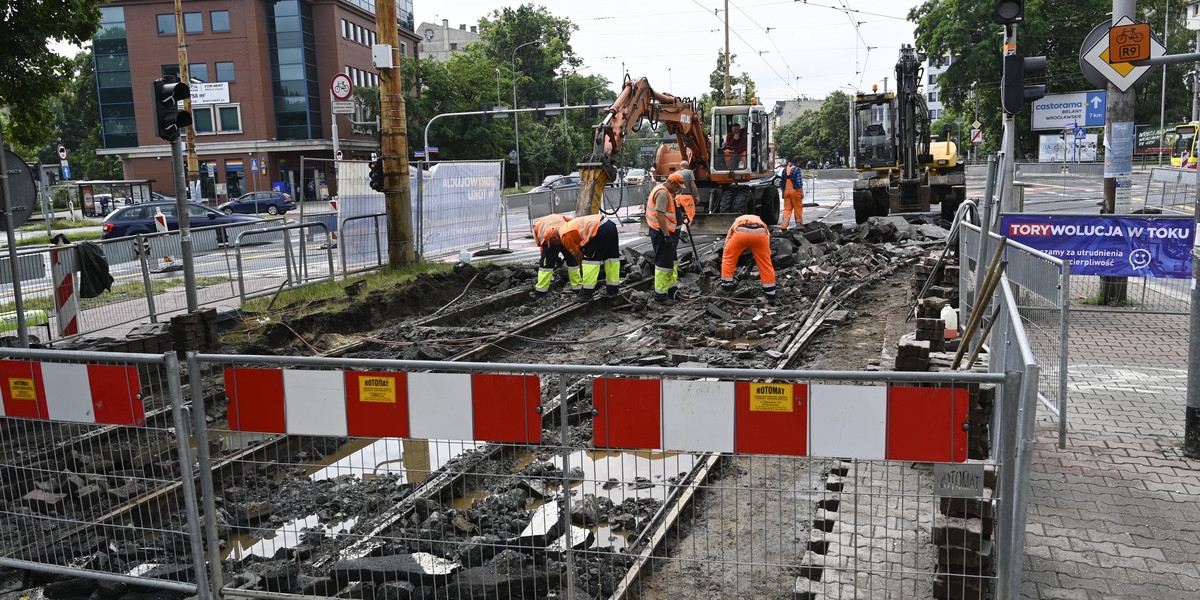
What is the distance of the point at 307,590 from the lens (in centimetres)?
442

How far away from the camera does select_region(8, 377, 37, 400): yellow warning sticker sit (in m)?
4.81

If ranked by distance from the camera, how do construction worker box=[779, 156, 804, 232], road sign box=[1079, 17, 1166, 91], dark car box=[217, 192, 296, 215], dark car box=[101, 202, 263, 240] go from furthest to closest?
1. dark car box=[217, 192, 296, 215]
2. dark car box=[101, 202, 263, 240]
3. construction worker box=[779, 156, 804, 232]
4. road sign box=[1079, 17, 1166, 91]

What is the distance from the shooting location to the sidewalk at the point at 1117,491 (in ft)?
14.9

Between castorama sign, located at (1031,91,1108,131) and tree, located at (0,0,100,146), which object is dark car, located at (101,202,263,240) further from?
castorama sign, located at (1031,91,1108,131)

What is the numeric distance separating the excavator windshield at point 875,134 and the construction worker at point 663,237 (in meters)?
11.7

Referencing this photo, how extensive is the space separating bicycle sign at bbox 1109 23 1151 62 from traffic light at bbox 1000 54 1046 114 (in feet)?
2.49

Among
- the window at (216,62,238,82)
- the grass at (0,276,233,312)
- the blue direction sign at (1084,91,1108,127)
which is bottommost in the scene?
the grass at (0,276,233,312)

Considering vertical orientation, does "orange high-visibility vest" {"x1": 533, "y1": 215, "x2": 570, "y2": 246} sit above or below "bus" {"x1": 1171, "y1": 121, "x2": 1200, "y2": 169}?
below

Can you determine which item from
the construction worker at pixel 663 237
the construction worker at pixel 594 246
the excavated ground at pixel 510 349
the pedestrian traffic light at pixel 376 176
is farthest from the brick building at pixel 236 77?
the construction worker at pixel 663 237

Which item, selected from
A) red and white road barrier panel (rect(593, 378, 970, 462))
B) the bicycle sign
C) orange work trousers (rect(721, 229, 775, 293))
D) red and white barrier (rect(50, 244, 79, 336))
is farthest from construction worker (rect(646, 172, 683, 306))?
red and white road barrier panel (rect(593, 378, 970, 462))

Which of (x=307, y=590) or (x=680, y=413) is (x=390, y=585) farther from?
(x=680, y=413)

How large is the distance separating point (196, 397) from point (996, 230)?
837 centimetres

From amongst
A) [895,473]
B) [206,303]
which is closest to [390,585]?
[895,473]

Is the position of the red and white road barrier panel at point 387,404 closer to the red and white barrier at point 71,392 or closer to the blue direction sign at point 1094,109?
the red and white barrier at point 71,392
